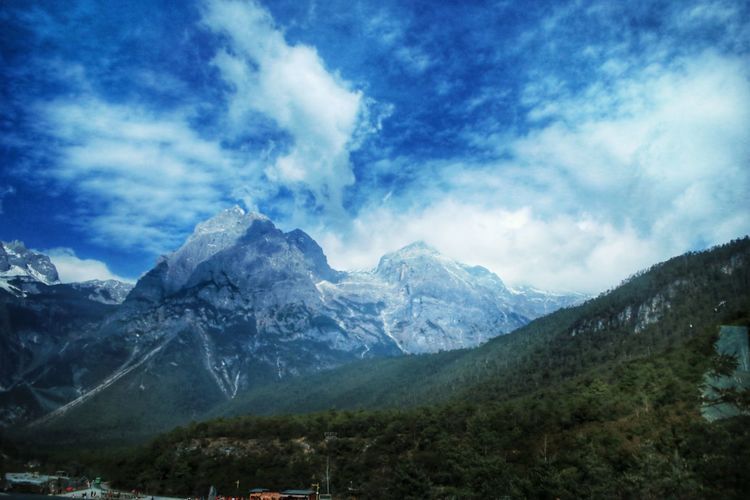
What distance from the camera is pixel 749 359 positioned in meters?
117

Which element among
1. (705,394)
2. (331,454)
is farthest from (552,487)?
(331,454)

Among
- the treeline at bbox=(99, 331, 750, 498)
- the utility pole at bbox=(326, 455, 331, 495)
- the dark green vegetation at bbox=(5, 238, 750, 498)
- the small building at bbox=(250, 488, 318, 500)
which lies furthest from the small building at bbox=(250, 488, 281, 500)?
the dark green vegetation at bbox=(5, 238, 750, 498)

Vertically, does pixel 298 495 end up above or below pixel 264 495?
below

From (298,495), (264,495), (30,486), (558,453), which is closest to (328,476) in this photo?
(298,495)

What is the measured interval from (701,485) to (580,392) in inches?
4253

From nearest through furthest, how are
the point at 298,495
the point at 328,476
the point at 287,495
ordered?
the point at 287,495 < the point at 298,495 < the point at 328,476

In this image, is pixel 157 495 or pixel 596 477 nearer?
pixel 596 477

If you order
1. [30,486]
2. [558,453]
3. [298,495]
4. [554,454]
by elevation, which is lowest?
[298,495]

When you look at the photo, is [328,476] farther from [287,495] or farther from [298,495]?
[287,495]

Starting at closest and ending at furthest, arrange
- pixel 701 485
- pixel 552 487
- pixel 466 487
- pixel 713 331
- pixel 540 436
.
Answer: pixel 701 485
pixel 552 487
pixel 466 487
pixel 540 436
pixel 713 331

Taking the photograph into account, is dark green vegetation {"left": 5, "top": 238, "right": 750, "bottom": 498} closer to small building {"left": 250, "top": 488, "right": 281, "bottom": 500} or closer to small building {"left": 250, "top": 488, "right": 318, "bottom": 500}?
small building {"left": 250, "top": 488, "right": 318, "bottom": 500}

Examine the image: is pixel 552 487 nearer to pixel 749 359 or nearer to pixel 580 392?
pixel 749 359

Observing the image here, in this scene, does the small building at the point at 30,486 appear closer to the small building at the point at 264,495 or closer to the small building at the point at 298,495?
the small building at the point at 264,495

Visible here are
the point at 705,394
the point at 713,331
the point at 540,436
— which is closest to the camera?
the point at 705,394
